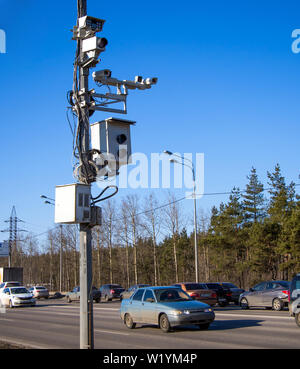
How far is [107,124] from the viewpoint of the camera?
9250mm

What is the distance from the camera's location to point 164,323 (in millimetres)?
15523

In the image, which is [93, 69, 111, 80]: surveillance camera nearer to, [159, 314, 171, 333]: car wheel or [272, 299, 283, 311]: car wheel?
[159, 314, 171, 333]: car wheel

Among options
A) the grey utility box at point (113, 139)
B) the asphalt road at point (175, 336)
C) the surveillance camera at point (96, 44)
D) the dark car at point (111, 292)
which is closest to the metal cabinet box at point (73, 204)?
the grey utility box at point (113, 139)

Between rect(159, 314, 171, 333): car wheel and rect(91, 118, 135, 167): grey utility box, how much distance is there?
7.76m

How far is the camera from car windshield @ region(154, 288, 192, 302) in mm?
16184

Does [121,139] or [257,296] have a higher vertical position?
→ [121,139]

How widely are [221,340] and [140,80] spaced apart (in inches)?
301

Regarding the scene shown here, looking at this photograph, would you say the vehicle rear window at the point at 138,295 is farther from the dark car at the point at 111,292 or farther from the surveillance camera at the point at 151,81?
the dark car at the point at 111,292

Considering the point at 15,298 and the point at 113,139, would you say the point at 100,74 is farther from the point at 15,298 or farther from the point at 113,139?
the point at 15,298

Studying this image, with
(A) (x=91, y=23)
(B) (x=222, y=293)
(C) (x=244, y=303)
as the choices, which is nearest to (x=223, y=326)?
(C) (x=244, y=303)

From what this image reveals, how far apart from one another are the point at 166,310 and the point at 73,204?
28.3 ft
